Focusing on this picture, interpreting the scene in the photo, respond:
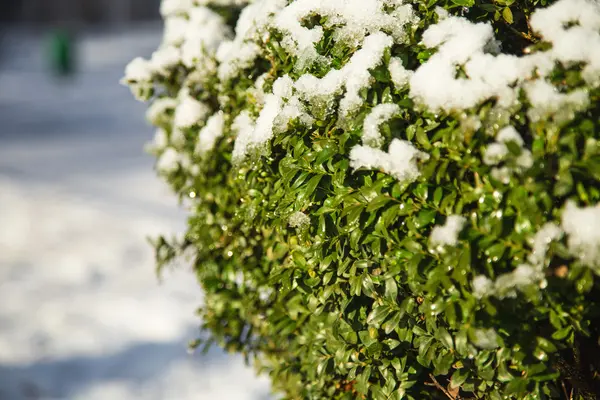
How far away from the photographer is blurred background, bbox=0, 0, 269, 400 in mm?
3600

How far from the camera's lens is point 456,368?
1.85 m

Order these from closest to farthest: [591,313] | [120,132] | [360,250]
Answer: [591,313]
[360,250]
[120,132]

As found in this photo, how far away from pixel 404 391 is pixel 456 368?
0.18 metres

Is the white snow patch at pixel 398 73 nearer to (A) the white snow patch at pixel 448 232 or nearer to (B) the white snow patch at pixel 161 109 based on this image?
(A) the white snow patch at pixel 448 232

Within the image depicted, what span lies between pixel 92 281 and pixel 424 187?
3.89m

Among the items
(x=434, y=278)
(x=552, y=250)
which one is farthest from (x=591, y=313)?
(x=434, y=278)

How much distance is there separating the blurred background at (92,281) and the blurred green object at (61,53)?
5.60 meters

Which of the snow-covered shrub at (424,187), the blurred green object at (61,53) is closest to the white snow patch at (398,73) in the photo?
the snow-covered shrub at (424,187)

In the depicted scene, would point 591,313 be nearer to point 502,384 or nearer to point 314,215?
point 502,384

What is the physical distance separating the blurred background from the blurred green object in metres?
5.60

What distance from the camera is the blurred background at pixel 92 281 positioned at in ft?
11.8

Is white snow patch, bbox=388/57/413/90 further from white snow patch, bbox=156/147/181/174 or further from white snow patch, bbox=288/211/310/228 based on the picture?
white snow patch, bbox=156/147/181/174

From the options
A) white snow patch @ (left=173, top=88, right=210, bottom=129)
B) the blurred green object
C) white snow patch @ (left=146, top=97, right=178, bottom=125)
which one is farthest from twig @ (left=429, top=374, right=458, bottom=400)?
the blurred green object

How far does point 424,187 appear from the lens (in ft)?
5.36
